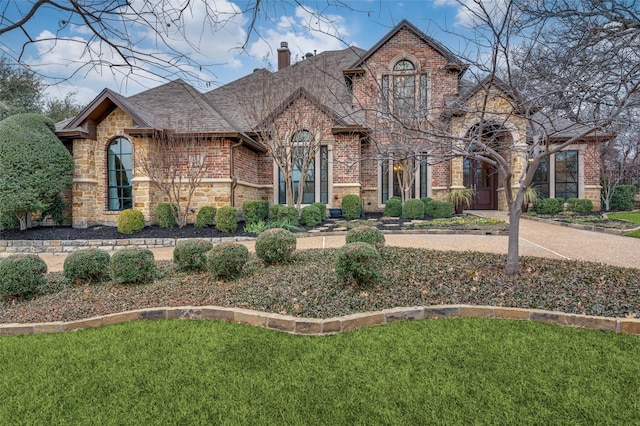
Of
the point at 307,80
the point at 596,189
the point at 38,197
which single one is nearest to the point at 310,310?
the point at 38,197

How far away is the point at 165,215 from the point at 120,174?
9.34 ft

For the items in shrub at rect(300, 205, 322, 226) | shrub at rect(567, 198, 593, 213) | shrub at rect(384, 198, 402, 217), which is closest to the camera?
shrub at rect(300, 205, 322, 226)

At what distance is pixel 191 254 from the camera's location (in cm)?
523

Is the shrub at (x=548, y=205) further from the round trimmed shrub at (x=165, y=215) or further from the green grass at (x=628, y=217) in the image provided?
the round trimmed shrub at (x=165, y=215)

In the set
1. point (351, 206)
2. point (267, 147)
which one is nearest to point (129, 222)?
point (267, 147)

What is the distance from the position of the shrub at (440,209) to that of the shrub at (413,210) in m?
0.53

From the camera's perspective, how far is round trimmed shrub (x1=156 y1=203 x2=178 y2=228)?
10.4m

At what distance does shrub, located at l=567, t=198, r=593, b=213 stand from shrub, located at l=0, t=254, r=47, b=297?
53.6 ft

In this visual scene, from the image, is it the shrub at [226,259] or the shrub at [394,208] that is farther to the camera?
the shrub at [394,208]

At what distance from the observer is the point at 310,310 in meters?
3.63

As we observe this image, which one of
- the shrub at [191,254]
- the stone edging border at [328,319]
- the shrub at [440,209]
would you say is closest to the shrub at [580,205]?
the shrub at [440,209]

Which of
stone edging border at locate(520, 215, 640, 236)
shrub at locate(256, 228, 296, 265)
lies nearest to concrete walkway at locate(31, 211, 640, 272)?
stone edging border at locate(520, 215, 640, 236)

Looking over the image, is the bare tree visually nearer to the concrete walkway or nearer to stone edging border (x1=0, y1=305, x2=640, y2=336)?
the concrete walkway

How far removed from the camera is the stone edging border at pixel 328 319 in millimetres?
3199
